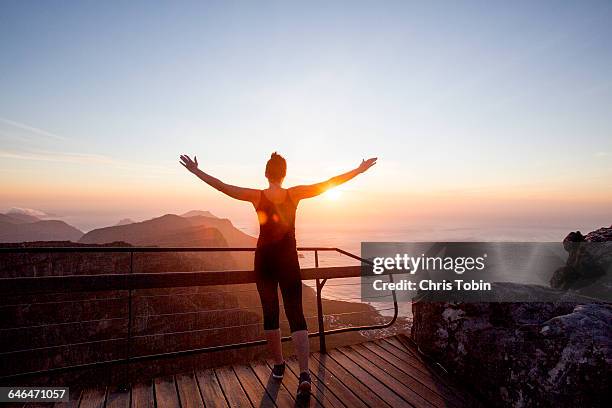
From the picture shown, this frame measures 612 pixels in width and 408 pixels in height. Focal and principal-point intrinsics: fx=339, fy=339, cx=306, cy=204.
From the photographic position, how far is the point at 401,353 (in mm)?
4742

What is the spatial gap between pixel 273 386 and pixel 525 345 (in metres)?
2.62

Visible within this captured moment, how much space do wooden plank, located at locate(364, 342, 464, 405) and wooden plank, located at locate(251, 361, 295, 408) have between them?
147 cm

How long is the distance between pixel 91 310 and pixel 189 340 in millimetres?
18414

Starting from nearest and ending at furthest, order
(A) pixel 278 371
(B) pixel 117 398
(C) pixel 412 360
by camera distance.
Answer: (B) pixel 117 398 → (A) pixel 278 371 → (C) pixel 412 360

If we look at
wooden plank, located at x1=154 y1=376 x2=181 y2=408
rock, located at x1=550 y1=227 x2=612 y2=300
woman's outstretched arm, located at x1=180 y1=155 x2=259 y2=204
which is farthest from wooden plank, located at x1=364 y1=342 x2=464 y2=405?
rock, located at x1=550 y1=227 x2=612 y2=300

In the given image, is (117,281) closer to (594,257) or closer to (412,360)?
(412,360)

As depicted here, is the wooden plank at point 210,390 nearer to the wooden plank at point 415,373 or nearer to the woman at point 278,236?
the woman at point 278,236

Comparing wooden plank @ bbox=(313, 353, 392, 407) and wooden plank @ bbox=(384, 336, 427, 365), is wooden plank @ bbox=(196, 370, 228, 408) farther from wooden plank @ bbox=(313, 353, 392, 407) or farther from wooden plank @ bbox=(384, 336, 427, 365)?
wooden plank @ bbox=(384, 336, 427, 365)

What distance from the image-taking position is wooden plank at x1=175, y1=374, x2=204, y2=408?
3258mm

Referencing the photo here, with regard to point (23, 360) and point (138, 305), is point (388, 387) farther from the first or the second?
point (23, 360)

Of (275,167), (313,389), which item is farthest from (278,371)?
(275,167)

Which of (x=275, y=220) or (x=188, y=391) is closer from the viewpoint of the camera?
(x=275, y=220)

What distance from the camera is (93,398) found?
3336mm

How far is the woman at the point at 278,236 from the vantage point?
325 centimetres
